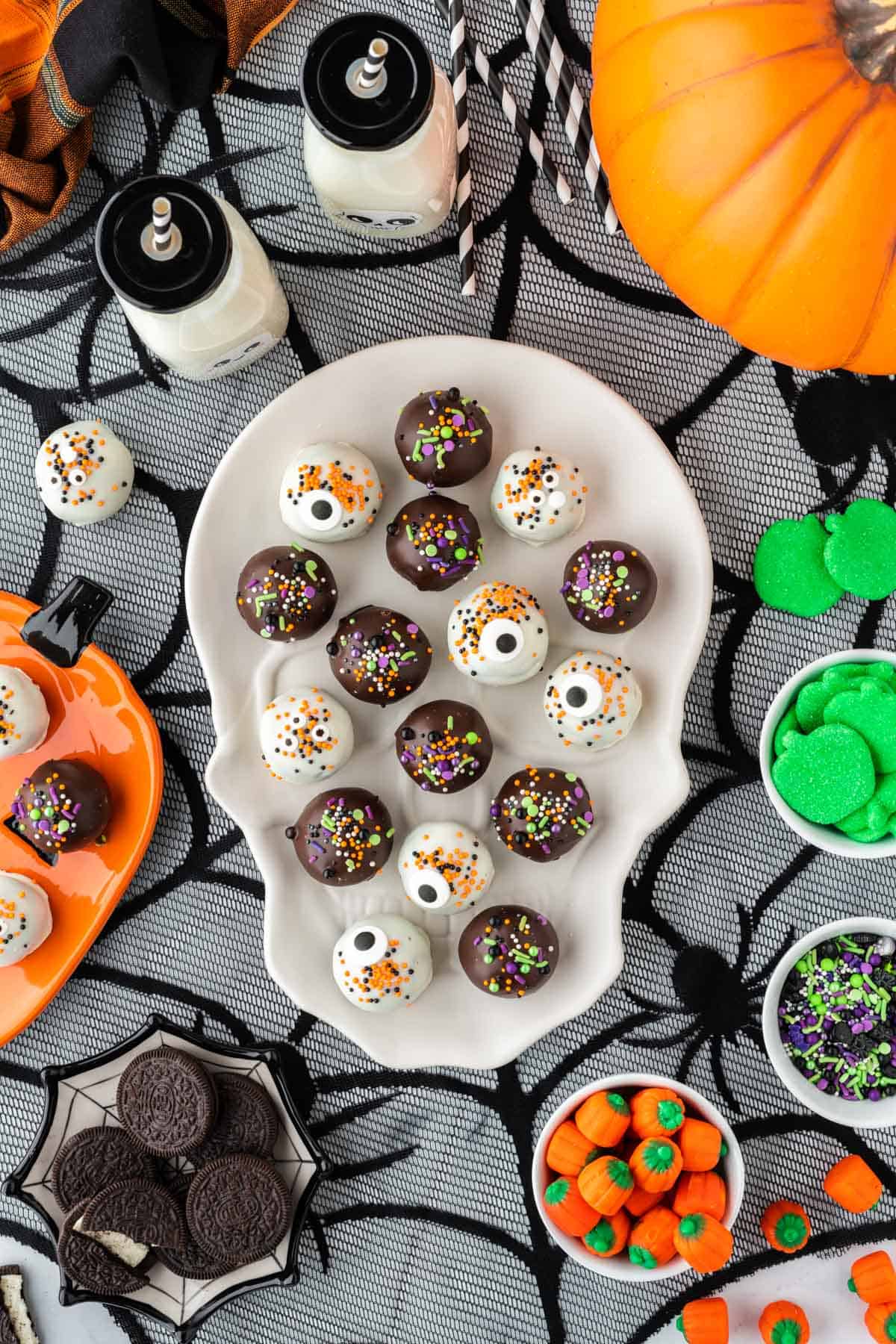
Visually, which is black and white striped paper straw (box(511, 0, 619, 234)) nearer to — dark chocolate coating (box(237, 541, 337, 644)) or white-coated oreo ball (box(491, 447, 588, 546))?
white-coated oreo ball (box(491, 447, 588, 546))

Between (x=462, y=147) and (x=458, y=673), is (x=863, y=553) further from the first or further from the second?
(x=462, y=147)

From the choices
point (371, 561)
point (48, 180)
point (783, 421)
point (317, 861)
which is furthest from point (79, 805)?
point (783, 421)

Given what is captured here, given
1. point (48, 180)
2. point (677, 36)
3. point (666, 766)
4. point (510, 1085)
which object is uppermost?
point (677, 36)

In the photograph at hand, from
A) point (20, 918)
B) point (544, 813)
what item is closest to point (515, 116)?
point (544, 813)

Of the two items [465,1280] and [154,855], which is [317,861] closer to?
[154,855]

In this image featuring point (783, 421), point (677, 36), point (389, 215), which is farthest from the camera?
point (783, 421)

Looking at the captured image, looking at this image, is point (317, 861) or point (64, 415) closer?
point (317, 861)

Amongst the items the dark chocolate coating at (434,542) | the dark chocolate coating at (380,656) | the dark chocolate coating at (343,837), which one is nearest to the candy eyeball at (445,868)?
the dark chocolate coating at (343,837)
